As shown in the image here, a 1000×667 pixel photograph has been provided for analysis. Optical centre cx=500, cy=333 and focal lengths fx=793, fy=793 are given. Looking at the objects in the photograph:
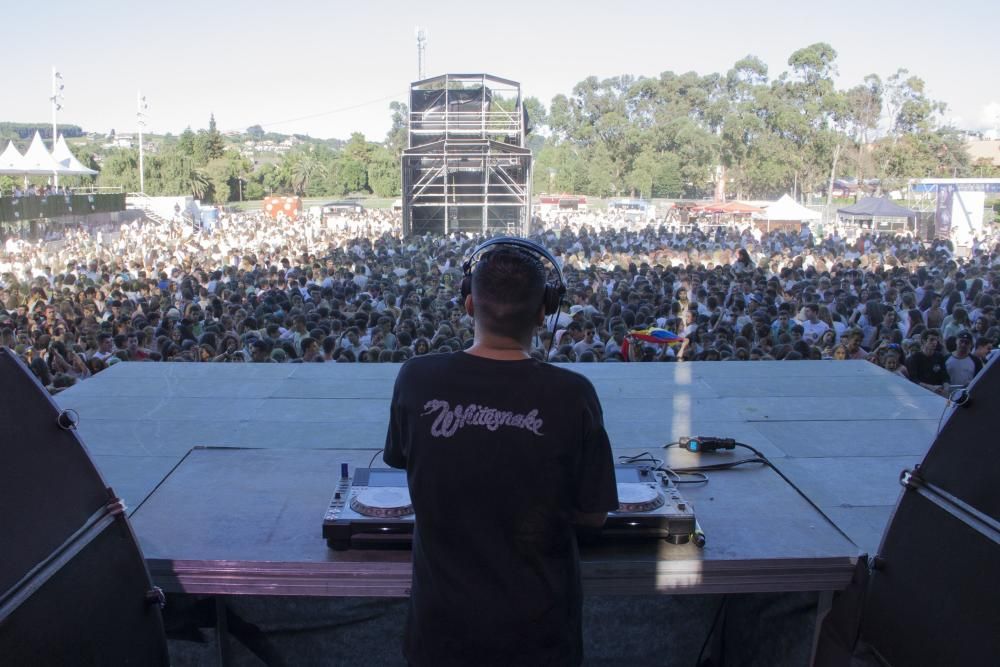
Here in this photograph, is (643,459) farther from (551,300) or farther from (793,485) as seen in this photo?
(551,300)

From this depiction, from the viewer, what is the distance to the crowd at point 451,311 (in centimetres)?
767

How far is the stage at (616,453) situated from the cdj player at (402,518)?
0.05 m

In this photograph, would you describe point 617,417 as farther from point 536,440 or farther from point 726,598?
point 536,440

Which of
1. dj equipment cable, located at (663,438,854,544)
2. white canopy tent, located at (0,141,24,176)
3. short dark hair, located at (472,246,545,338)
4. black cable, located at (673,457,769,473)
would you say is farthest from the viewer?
white canopy tent, located at (0,141,24,176)

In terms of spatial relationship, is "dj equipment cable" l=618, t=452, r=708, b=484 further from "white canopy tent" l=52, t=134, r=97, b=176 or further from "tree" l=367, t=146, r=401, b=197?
"tree" l=367, t=146, r=401, b=197

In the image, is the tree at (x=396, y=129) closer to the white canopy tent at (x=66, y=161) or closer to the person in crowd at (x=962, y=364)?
the white canopy tent at (x=66, y=161)

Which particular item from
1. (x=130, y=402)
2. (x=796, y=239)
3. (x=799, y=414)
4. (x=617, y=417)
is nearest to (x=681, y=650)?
(x=617, y=417)

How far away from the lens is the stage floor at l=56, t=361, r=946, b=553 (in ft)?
10.7

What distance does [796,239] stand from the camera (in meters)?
23.6

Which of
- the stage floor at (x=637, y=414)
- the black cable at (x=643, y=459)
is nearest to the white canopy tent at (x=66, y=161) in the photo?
the stage floor at (x=637, y=414)

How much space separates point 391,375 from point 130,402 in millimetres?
1509

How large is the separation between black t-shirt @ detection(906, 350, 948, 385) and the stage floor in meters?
2.63

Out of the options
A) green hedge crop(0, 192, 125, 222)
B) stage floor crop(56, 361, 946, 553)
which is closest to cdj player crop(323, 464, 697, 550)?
stage floor crop(56, 361, 946, 553)

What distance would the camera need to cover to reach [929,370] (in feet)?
23.6
